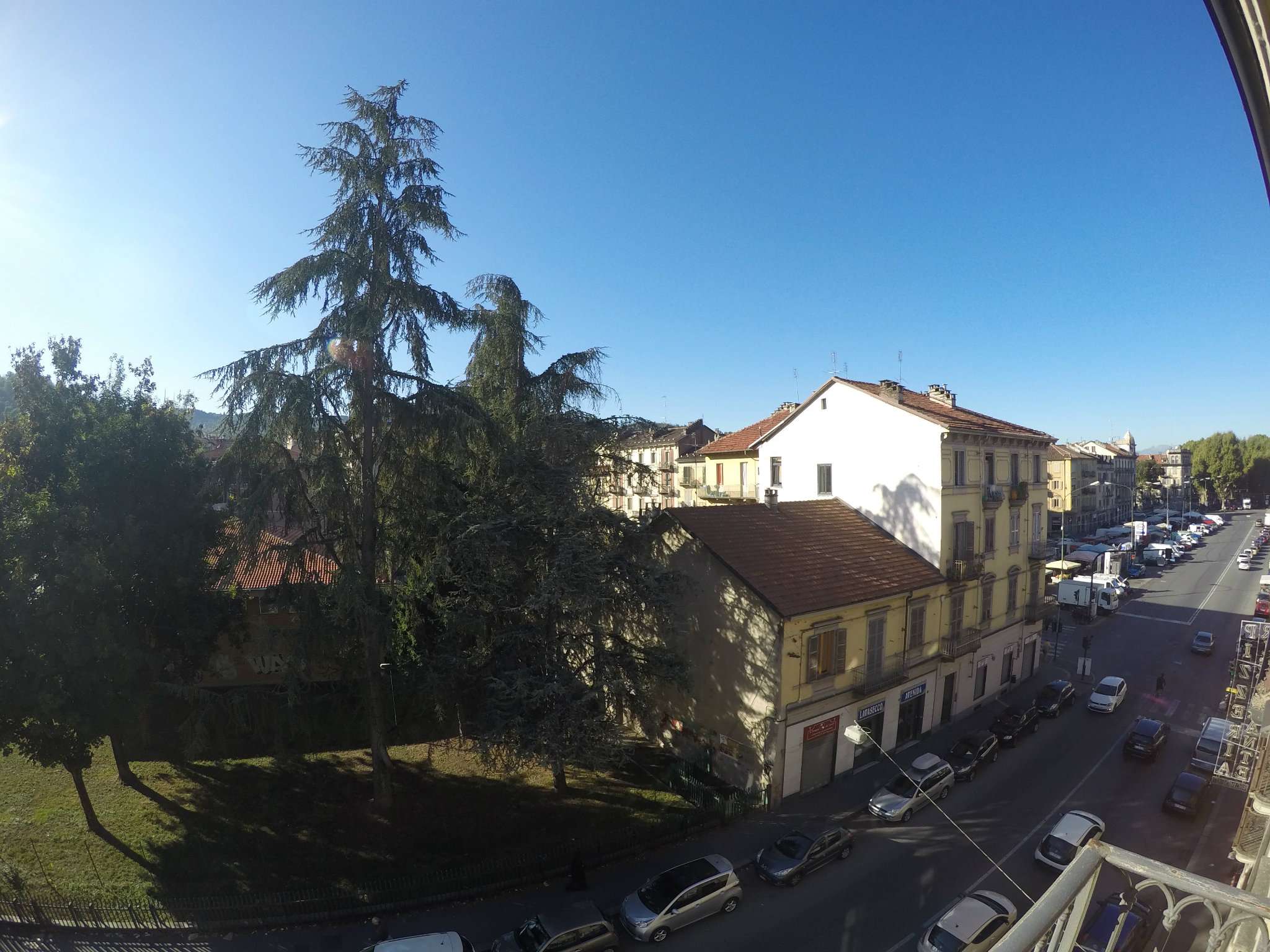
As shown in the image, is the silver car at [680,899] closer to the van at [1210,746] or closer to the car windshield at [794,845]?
the car windshield at [794,845]

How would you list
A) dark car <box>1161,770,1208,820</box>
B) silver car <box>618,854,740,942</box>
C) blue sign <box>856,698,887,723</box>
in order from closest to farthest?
silver car <box>618,854,740,942</box> → dark car <box>1161,770,1208,820</box> → blue sign <box>856,698,887,723</box>

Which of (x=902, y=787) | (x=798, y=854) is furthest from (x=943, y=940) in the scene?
(x=902, y=787)

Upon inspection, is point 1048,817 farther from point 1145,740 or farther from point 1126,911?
point 1126,911

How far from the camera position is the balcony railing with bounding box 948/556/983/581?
77.2 feet

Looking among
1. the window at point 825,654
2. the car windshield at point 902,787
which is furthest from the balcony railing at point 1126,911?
the car windshield at point 902,787

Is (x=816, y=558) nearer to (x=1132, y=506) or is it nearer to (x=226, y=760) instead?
(x=226, y=760)

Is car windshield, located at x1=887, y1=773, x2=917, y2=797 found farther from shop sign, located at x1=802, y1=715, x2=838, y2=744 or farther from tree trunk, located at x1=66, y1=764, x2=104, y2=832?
tree trunk, located at x1=66, y1=764, x2=104, y2=832

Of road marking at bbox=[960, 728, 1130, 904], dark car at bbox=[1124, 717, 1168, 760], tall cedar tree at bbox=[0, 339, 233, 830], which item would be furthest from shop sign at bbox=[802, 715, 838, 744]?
tall cedar tree at bbox=[0, 339, 233, 830]

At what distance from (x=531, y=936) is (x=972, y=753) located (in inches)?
619

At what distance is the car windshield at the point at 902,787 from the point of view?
18.5 meters

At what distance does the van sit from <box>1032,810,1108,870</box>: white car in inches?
268

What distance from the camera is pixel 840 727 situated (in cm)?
2006

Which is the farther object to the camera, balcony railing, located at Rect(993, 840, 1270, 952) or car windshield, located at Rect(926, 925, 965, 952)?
car windshield, located at Rect(926, 925, 965, 952)

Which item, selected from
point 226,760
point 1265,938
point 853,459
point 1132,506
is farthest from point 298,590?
point 1132,506
